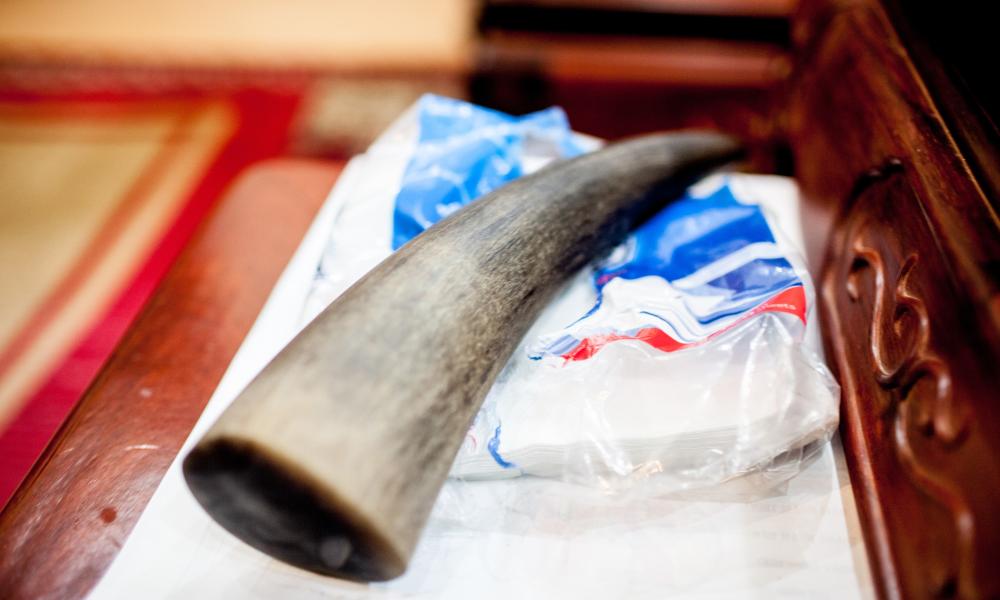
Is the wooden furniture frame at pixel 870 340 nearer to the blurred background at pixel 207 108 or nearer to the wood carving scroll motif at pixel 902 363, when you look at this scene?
the wood carving scroll motif at pixel 902 363

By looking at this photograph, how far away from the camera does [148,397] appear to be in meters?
0.72

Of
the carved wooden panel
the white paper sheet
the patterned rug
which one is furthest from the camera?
the patterned rug

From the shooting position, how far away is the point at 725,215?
2.72ft

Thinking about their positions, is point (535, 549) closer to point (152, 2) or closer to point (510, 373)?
point (510, 373)

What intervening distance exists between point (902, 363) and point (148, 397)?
2.55 feet

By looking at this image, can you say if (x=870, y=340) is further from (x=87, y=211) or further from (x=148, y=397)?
(x=87, y=211)

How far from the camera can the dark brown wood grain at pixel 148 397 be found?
0.58m

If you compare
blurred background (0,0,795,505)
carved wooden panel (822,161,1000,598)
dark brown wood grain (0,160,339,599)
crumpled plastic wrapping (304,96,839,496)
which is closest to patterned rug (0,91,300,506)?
blurred background (0,0,795,505)

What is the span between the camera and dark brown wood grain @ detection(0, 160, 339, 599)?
1.91ft

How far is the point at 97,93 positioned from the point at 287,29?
805mm

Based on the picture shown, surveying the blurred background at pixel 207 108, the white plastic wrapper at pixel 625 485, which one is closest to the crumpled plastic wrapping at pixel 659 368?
the white plastic wrapper at pixel 625 485

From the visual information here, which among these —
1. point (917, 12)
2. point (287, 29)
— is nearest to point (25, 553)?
point (917, 12)

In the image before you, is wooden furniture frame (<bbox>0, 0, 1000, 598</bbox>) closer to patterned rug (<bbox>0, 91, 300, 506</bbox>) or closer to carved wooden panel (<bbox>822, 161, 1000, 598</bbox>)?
carved wooden panel (<bbox>822, 161, 1000, 598</bbox>)

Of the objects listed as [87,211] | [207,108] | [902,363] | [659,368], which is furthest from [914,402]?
[207,108]
